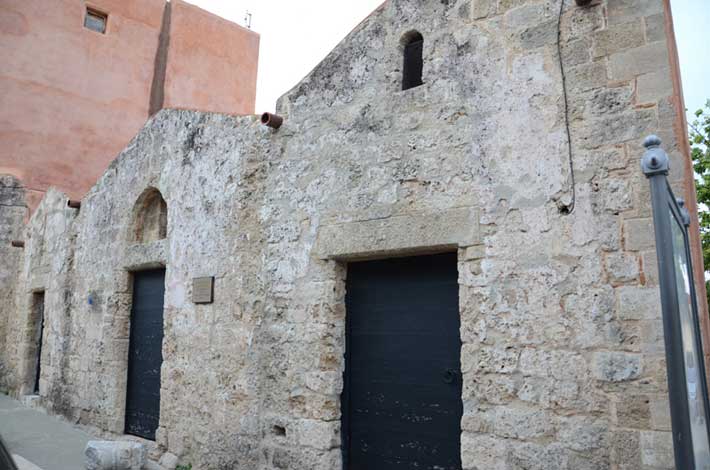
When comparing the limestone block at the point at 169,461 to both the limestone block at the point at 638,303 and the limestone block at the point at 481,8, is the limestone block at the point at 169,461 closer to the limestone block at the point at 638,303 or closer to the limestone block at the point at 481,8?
the limestone block at the point at 638,303

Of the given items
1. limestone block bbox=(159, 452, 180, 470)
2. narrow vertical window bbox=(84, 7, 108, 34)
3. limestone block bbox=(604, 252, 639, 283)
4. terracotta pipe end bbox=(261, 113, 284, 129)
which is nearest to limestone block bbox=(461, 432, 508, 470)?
limestone block bbox=(604, 252, 639, 283)

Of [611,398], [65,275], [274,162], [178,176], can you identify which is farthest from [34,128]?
[611,398]

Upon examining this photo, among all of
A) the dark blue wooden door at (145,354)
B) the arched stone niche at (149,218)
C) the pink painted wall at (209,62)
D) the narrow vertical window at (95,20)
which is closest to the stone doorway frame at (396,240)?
the dark blue wooden door at (145,354)

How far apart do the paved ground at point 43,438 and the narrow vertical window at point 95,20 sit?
820cm

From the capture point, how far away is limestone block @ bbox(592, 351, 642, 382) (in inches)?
112

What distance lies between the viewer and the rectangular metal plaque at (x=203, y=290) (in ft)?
16.5

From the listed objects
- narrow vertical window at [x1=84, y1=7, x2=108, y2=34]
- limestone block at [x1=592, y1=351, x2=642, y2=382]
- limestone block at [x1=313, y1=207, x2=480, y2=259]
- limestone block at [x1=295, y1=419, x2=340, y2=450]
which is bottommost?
limestone block at [x1=295, y1=419, x2=340, y2=450]

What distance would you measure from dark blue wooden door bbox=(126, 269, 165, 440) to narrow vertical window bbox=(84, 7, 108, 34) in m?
8.25

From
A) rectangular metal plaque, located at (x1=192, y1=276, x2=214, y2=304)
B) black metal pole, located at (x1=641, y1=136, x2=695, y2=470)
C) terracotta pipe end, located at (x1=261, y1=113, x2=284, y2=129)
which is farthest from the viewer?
rectangular metal plaque, located at (x1=192, y1=276, x2=214, y2=304)

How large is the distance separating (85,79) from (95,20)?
152 cm

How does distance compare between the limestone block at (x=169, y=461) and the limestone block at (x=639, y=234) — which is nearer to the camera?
the limestone block at (x=639, y=234)

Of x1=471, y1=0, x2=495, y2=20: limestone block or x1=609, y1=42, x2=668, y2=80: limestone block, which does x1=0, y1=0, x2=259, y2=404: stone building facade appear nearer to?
x1=471, y1=0, x2=495, y2=20: limestone block

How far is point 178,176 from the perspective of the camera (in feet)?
18.7

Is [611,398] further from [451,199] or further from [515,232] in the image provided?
[451,199]
